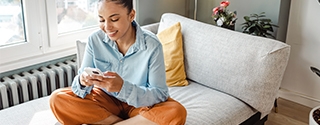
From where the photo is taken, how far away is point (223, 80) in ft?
6.54

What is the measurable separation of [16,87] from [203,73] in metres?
1.10

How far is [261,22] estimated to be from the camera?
8.01 feet

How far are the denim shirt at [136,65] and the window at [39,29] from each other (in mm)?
709

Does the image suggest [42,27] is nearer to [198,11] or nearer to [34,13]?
[34,13]

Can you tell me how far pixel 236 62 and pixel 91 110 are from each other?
0.85m

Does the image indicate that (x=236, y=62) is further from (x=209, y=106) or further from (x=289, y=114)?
(x=289, y=114)

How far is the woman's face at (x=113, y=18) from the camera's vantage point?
1.46 meters

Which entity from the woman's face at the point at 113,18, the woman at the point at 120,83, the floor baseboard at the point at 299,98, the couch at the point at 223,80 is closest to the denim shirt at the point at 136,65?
the woman at the point at 120,83

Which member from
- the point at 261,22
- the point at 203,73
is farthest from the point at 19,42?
the point at 261,22

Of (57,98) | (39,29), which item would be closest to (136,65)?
(57,98)

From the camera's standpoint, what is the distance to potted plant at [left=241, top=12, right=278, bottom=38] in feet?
7.86

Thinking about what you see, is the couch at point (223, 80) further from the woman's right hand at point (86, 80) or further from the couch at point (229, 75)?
the woman's right hand at point (86, 80)

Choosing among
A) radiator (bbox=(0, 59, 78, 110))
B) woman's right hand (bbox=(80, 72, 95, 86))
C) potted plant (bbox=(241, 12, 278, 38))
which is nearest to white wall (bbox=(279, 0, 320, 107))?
potted plant (bbox=(241, 12, 278, 38))

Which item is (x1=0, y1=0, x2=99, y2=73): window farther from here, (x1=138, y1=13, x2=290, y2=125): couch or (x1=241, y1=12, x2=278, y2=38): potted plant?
(x1=241, y1=12, x2=278, y2=38): potted plant
